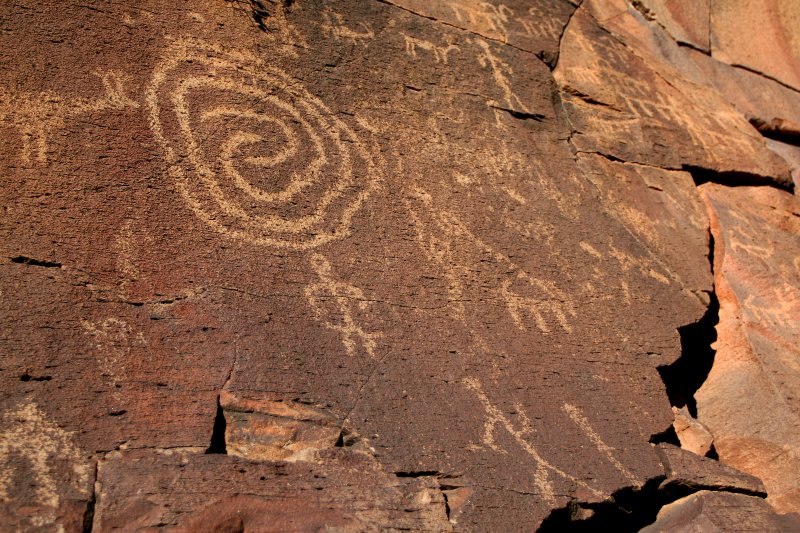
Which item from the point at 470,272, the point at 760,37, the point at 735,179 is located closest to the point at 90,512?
the point at 470,272

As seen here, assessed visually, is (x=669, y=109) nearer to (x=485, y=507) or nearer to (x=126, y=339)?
(x=485, y=507)

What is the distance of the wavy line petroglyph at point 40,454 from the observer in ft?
4.32

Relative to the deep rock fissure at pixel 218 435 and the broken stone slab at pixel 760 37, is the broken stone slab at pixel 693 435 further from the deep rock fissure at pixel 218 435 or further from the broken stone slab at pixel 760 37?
the broken stone slab at pixel 760 37

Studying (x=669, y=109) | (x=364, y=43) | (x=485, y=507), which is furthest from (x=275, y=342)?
(x=669, y=109)

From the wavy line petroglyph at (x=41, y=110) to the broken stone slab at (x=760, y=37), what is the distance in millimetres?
3522

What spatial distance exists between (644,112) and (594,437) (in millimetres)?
1775

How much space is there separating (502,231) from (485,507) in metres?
0.94

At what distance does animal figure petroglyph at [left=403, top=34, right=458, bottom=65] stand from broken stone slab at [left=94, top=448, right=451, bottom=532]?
5.22ft

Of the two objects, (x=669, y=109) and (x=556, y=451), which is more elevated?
(x=669, y=109)

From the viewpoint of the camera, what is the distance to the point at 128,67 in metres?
2.04

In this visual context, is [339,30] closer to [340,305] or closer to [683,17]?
[340,305]

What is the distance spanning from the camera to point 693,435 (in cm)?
232

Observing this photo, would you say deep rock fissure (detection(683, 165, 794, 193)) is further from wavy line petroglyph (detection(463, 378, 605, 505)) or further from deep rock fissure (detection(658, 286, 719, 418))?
wavy line petroglyph (detection(463, 378, 605, 505))

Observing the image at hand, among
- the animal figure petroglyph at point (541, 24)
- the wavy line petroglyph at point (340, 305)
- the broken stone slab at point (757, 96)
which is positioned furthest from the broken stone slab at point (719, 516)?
the broken stone slab at point (757, 96)
